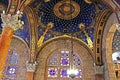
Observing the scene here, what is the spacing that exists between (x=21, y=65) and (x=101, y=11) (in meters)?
5.89

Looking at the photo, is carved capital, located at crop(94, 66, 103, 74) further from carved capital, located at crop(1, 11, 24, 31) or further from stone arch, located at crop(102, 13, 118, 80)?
carved capital, located at crop(1, 11, 24, 31)

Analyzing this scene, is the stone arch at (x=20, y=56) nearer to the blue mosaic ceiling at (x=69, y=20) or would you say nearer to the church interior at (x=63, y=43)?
the church interior at (x=63, y=43)

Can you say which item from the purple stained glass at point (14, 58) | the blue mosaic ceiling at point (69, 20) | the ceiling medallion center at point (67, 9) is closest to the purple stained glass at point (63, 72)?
the blue mosaic ceiling at point (69, 20)

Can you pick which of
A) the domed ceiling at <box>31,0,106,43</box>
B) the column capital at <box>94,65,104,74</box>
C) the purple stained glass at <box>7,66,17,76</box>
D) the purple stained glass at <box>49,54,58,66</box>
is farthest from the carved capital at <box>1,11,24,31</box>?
the column capital at <box>94,65,104,74</box>

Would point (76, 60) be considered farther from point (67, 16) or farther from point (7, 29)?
point (7, 29)

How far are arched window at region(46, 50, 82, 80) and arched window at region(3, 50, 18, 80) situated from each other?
6.69 ft

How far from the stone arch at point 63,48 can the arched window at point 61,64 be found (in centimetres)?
27

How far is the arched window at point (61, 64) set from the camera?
11.7 meters

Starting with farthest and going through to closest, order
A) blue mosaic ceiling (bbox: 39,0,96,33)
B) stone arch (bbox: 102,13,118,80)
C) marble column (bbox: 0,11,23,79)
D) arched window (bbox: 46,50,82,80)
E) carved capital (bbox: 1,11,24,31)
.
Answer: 1. arched window (bbox: 46,50,82,80)
2. blue mosaic ceiling (bbox: 39,0,96,33)
3. stone arch (bbox: 102,13,118,80)
4. carved capital (bbox: 1,11,24,31)
5. marble column (bbox: 0,11,23,79)

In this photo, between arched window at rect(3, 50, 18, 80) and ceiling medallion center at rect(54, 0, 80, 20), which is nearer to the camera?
arched window at rect(3, 50, 18, 80)

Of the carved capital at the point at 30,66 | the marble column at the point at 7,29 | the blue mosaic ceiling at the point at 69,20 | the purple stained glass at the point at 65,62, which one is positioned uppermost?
the blue mosaic ceiling at the point at 69,20

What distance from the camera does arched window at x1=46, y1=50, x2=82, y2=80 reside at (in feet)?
38.4

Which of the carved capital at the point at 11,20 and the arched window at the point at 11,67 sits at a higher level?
the carved capital at the point at 11,20

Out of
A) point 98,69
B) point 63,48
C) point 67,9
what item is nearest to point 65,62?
point 63,48
